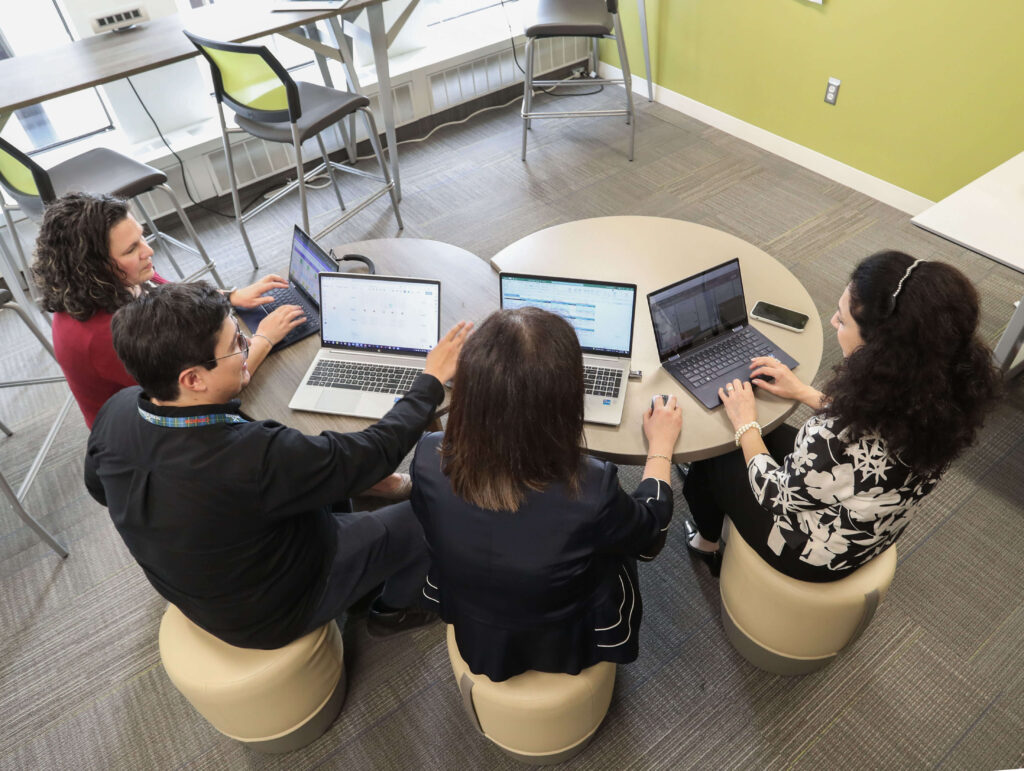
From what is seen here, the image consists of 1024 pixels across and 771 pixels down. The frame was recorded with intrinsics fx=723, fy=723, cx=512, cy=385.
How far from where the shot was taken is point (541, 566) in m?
1.36

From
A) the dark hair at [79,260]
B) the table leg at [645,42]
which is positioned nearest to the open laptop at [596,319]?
the dark hair at [79,260]

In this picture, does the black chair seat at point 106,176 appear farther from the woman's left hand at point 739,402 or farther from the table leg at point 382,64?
the woman's left hand at point 739,402

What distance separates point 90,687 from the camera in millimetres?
2119

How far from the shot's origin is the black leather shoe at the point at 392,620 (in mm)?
2133

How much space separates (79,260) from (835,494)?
1984mm

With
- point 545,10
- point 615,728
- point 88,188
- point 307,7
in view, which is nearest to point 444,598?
point 615,728

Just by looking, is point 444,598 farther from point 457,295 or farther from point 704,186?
point 704,186

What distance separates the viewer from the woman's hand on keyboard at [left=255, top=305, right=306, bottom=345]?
201cm

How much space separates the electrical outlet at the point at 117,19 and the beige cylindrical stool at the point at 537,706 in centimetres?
314

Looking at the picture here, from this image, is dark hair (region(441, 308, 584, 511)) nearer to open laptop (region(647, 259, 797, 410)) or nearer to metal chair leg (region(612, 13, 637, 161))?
open laptop (region(647, 259, 797, 410))

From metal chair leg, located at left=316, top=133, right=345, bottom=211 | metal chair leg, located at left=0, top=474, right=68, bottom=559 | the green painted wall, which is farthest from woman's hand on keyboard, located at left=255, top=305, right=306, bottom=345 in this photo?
the green painted wall

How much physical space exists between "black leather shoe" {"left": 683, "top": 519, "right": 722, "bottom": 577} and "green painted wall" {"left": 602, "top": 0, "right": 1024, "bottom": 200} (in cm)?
235

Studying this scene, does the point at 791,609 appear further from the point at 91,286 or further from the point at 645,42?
the point at 645,42

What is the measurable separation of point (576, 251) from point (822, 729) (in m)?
1.51
